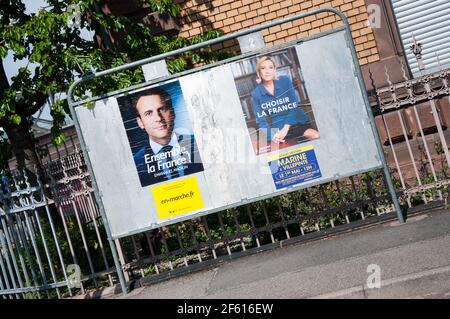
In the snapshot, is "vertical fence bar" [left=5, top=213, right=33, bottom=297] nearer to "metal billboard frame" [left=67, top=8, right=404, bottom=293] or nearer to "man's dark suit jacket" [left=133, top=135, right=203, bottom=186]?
→ "metal billboard frame" [left=67, top=8, right=404, bottom=293]

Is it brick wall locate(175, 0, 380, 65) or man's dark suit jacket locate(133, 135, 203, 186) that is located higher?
brick wall locate(175, 0, 380, 65)

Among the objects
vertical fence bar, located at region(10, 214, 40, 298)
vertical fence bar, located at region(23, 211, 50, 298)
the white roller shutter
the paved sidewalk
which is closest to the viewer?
the paved sidewalk

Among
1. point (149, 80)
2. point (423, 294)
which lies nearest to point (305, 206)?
point (149, 80)

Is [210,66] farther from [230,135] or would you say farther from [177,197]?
[177,197]

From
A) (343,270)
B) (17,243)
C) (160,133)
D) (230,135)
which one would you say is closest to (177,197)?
(160,133)

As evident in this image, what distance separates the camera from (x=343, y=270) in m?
6.79

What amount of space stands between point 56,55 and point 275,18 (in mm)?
4577

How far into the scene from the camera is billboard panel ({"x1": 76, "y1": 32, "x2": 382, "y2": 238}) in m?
7.86

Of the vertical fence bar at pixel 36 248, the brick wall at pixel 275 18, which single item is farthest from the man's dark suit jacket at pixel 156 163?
the brick wall at pixel 275 18

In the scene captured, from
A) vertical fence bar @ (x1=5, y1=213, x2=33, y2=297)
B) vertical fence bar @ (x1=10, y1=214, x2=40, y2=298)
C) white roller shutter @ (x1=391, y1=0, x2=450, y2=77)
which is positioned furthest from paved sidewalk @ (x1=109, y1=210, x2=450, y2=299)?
white roller shutter @ (x1=391, y1=0, x2=450, y2=77)

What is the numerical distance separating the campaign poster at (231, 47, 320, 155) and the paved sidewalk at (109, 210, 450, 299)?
1.37 m

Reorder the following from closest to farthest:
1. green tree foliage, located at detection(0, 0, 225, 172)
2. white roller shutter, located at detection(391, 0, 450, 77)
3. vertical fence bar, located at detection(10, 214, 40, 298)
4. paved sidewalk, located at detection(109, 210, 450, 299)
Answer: paved sidewalk, located at detection(109, 210, 450, 299), vertical fence bar, located at detection(10, 214, 40, 298), green tree foliage, located at detection(0, 0, 225, 172), white roller shutter, located at detection(391, 0, 450, 77)

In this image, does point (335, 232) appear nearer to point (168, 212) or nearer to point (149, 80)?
point (168, 212)

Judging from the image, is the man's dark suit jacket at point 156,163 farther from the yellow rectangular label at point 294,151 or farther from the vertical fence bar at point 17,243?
the vertical fence bar at point 17,243
